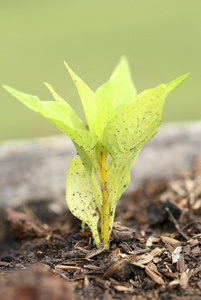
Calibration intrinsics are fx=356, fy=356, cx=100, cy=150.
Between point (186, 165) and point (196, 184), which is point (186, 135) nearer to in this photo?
point (186, 165)

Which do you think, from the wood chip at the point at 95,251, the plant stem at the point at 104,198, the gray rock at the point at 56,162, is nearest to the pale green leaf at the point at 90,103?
the plant stem at the point at 104,198

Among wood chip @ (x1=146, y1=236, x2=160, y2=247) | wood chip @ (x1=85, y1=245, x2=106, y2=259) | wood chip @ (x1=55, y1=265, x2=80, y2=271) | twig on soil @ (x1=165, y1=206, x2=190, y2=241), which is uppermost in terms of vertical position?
wood chip @ (x1=85, y1=245, x2=106, y2=259)

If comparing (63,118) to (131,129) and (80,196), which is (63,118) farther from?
(80,196)

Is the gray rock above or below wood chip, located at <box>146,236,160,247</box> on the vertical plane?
above

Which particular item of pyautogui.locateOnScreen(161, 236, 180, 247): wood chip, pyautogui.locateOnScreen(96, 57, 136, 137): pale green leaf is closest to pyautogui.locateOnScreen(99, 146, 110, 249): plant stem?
pyautogui.locateOnScreen(96, 57, 136, 137): pale green leaf

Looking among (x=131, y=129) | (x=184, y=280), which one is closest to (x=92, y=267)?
(x=184, y=280)

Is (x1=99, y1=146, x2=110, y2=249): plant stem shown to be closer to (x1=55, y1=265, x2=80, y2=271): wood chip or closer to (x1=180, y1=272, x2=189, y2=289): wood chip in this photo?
(x1=55, y1=265, x2=80, y2=271): wood chip
